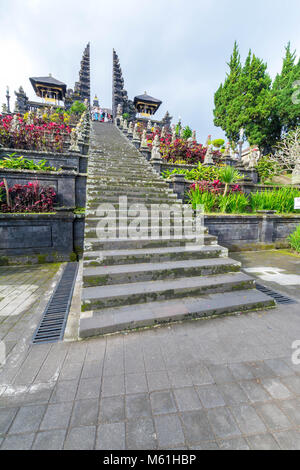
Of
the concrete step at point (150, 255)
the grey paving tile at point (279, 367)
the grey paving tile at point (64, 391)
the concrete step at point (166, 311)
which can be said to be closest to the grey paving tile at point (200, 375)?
the grey paving tile at point (279, 367)

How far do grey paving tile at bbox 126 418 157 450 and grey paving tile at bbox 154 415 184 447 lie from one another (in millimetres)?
44

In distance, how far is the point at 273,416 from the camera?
1536 millimetres

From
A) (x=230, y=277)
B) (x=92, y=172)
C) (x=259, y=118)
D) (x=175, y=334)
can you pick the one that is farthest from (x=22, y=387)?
(x=259, y=118)

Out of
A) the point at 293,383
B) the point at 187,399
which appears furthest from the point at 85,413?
the point at 293,383

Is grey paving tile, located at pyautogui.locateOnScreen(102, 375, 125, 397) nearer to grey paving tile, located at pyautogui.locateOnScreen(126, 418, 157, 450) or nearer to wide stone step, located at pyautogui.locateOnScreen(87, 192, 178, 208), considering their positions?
grey paving tile, located at pyautogui.locateOnScreen(126, 418, 157, 450)

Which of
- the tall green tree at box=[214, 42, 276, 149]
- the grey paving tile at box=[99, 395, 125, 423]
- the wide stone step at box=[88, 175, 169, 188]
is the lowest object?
the grey paving tile at box=[99, 395, 125, 423]

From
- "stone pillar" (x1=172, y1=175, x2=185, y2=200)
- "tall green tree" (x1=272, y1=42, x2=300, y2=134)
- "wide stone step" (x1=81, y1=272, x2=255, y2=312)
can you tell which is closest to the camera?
"wide stone step" (x1=81, y1=272, x2=255, y2=312)

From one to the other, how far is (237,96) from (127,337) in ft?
95.8

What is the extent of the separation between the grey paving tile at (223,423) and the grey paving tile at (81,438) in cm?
89

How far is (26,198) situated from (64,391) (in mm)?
5713

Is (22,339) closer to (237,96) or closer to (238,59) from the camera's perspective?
(237,96)

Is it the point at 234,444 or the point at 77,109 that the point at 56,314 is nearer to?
the point at 234,444

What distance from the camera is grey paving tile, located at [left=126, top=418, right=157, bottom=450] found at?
135cm

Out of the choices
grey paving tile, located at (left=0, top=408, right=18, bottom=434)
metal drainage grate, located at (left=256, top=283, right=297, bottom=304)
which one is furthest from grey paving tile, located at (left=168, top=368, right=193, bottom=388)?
metal drainage grate, located at (left=256, top=283, right=297, bottom=304)
